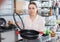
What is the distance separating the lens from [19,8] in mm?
1120

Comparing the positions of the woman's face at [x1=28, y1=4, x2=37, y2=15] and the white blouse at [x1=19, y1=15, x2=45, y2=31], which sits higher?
the woman's face at [x1=28, y1=4, x2=37, y2=15]

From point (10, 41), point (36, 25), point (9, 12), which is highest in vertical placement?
point (9, 12)

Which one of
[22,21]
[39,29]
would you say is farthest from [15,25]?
[39,29]

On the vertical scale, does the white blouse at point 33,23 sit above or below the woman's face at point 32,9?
below

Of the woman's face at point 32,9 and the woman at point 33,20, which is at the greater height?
the woman's face at point 32,9

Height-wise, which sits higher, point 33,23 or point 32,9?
point 32,9

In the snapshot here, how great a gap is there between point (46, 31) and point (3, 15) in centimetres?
35

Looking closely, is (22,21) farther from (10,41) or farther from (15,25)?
(10,41)

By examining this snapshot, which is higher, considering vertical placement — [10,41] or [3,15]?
[3,15]

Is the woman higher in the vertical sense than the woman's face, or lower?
lower

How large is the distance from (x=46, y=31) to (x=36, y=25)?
3.7 inches

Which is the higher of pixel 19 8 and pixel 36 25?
pixel 19 8

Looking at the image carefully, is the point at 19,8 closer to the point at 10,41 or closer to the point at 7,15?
the point at 7,15

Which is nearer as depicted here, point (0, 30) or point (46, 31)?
point (0, 30)
